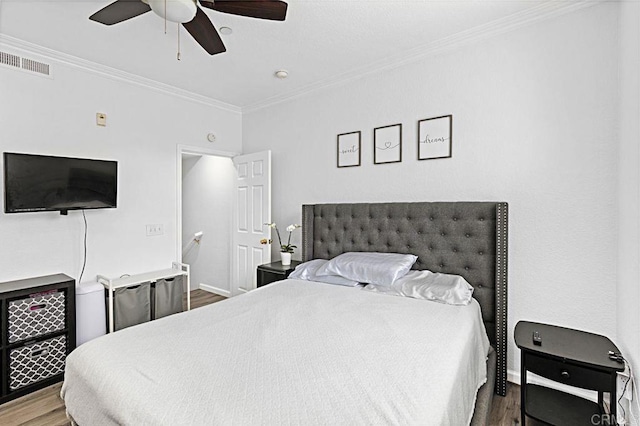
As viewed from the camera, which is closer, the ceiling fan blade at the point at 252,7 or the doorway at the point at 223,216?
the ceiling fan blade at the point at 252,7

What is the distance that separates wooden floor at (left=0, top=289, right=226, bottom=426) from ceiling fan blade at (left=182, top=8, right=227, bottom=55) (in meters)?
2.62

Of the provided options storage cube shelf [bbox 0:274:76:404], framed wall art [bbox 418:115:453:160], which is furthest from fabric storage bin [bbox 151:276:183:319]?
framed wall art [bbox 418:115:453:160]

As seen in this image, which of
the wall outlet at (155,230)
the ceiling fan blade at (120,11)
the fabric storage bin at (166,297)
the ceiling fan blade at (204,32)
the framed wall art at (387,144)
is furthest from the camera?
the wall outlet at (155,230)

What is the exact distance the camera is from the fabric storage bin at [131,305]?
308 centimetres

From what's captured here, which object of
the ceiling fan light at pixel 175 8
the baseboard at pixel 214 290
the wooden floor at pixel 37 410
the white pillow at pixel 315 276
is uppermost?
the ceiling fan light at pixel 175 8

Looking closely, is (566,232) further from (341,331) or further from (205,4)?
(205,4)

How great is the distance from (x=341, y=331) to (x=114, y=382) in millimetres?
1044

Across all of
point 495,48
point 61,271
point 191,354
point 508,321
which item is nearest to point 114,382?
point 191,354

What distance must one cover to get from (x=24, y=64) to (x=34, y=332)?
219 centimetres

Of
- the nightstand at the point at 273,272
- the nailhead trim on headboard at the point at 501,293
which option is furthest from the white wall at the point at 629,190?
the nightstand at the point at 273,272

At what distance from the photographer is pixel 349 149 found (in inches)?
132

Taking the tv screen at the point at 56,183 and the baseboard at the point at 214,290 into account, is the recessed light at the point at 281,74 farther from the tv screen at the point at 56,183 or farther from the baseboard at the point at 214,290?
the baseboard at the point at 214,290

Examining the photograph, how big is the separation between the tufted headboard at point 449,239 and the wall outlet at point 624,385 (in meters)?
0.67

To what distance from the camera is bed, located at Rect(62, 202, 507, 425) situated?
44.8 inches
